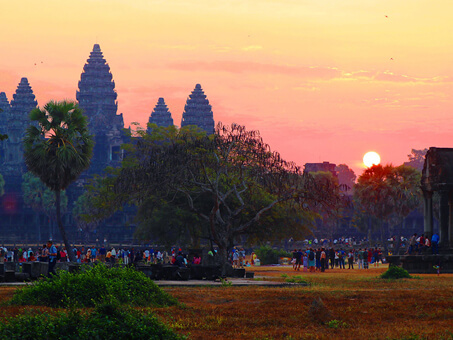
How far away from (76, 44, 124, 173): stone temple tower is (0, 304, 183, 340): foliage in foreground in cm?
17440

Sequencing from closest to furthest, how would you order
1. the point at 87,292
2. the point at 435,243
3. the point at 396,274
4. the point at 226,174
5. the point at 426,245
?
the point at 87,292 < the point at 396,274 < the point at 226,174 < the point at 435,243 < the point at 426,245

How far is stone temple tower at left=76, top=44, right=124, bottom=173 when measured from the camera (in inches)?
7446

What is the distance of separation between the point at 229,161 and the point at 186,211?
32.6 ft

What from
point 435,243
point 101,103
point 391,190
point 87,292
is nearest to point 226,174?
point 435,243

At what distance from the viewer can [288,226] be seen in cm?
5088

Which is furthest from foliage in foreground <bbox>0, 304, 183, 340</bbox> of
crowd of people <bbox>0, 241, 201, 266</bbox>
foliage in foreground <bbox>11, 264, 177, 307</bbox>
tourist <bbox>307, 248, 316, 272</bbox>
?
tourist <bbox>307, 248, 316, 272</bbox>

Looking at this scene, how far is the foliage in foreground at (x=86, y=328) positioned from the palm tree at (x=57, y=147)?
31515 millimetres

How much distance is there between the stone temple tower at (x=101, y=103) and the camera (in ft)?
620

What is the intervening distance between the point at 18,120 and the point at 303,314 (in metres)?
179

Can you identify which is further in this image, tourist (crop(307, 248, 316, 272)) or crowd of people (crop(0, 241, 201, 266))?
tourist (crop(307, 248, 316, 272))

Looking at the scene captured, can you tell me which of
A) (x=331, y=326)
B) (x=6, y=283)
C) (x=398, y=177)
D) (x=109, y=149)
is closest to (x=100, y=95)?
(x=109, y=149)

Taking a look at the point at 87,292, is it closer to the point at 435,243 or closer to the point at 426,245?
the point at 435,243

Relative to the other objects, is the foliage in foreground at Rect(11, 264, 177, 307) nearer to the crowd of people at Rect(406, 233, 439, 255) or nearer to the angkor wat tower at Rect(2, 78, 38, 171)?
the crowd of people at Rect(406, 233, 439, 255)

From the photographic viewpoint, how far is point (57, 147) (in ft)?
150
